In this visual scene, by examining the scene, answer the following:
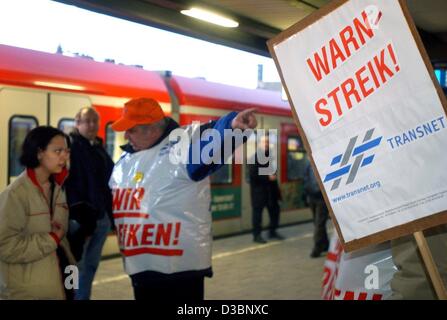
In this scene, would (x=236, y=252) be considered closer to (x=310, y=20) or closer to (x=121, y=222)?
(x=121, y=222)

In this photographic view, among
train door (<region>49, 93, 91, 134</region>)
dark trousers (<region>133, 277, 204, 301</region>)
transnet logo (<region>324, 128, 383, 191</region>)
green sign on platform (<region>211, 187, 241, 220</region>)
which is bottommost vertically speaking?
dark trousers (<region>133, 277, 204, 301</region>)

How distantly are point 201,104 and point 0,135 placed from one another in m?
3.54

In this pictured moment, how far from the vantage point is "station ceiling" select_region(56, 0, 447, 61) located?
13.9 ft

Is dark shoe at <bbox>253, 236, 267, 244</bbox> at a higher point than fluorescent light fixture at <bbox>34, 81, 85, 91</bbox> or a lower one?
lower

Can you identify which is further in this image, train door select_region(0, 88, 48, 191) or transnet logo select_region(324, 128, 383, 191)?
train door select_region(0, 88, 48, 191)

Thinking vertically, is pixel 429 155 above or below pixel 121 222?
below

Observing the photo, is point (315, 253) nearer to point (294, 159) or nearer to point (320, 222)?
point (320, 222)

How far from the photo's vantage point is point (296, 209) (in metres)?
11.6

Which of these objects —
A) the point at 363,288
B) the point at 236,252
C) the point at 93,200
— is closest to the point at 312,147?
the point at 363,288

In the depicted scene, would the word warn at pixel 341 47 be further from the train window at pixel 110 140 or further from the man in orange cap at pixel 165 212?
the train window at pixel 110 140

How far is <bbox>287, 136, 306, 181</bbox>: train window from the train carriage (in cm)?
29

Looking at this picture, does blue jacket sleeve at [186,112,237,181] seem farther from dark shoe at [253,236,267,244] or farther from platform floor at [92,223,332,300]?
dark shoe at [253,236,267,244]

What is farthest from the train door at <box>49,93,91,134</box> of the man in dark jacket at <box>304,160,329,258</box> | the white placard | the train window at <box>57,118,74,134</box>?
the white placard

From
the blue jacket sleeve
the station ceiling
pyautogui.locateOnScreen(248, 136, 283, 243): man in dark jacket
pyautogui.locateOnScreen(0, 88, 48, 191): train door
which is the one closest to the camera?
the blue jacket sleeve
